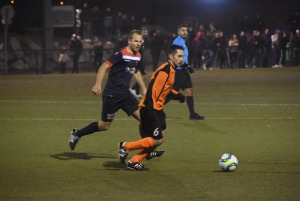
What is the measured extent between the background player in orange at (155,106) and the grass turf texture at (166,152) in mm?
320

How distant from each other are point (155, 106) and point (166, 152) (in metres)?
1.73

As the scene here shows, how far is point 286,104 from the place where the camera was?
698 inches

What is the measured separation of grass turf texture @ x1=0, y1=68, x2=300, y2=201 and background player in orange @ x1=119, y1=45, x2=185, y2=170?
320mm

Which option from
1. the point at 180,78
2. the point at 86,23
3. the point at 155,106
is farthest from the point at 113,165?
the point at 86,23

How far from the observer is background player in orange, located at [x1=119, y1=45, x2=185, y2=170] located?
8594 mm

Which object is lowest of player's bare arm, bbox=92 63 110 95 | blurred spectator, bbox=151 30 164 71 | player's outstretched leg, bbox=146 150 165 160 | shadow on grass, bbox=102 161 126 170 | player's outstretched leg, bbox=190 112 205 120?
blurred spectator, bbox=151 30 164 71

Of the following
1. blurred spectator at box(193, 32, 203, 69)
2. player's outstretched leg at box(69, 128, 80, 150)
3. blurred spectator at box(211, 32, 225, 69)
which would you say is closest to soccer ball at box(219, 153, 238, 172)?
player's outstretched leg at box(69, 128, 80, 150)

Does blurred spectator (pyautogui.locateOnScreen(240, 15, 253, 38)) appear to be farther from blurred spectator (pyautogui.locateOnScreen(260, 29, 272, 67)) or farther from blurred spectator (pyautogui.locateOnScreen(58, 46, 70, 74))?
blurred spectator (pyautogui.locateOnScreen(58, 46, 70, 74))

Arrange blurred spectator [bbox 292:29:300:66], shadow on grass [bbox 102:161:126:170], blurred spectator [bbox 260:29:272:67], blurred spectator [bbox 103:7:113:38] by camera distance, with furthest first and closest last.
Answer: blurred spectator [bbox 103:7:113:38] < blurred spectator [bbox 260:29:272:67] < blurred spectator [bbox 292:29:300:66] < shadow on grass [bbox 102:161:126:170]

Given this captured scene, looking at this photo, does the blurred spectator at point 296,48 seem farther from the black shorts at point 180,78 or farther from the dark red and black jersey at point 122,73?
the dark red and black jersey at point 122,73

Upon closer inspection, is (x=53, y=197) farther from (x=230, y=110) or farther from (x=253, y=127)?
(x=230, y=110)

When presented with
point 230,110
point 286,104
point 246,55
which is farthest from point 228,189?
point 246,55

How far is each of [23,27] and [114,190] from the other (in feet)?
108

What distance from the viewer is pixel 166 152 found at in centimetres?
1020
